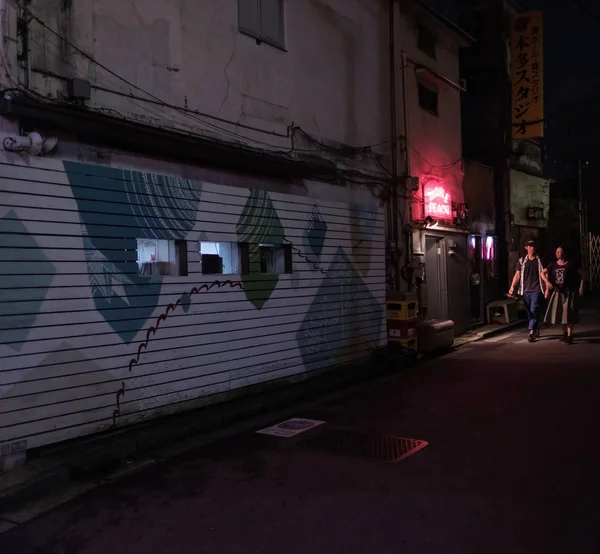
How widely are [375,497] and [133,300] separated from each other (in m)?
3.78

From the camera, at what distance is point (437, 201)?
14.8 meters

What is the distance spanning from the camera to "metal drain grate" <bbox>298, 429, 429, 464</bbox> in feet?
21.0

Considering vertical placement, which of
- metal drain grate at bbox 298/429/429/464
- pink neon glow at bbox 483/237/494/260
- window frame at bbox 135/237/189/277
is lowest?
metal drain grate at bbox 298/429/429/464

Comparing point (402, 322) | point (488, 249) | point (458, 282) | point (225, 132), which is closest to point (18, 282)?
point (225, 132)

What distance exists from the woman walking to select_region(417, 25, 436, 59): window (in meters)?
5.87

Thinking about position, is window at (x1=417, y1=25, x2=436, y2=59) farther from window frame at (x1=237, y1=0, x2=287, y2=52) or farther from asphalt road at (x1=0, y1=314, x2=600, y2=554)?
asphalt road at (x1=0, y1=314, x2=600, y2=554)

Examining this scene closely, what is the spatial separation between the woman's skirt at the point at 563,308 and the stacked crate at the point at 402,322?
3569 millimetres

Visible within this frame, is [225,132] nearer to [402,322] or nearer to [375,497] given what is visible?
[402,322]

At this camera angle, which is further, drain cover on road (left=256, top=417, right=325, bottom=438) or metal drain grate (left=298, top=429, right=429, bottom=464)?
drain cover on road (left=256, top=417, right=325, bottom=438)

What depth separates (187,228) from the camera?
26.6 ft

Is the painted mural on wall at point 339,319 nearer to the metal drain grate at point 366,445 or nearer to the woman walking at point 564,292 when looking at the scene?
the metal drain grate at point 366,445

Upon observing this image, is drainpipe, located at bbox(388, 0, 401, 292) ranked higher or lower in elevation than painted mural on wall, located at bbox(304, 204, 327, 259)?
higher

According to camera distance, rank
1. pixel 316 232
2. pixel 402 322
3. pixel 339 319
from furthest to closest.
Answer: pixel 402 322 → pixel 339 319 → pixel 316 232

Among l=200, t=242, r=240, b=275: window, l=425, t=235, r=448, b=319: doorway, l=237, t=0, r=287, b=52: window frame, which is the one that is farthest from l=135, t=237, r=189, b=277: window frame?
l=425, t=235, r=448, b=319: doorway
